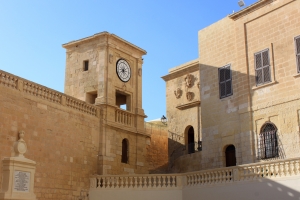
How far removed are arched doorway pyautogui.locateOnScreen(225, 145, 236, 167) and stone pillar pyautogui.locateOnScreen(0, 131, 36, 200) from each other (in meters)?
8.49

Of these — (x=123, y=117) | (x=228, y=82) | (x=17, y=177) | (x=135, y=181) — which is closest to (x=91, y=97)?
(x=123, y=117)

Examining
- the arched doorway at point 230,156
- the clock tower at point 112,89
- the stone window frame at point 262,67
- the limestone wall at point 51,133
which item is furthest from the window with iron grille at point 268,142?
the limestone wall at point 51,133

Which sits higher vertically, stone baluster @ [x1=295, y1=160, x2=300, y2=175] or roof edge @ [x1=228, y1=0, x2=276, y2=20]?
roof edge @ [x1=228, y1=0, x2=276, y2=20]

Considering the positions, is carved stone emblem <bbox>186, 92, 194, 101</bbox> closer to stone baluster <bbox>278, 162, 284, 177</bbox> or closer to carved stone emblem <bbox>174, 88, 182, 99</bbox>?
carved stone emblem <bbox>174, 88, 182, 99</bbox>

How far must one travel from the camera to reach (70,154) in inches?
633

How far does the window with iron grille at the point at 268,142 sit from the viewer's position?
50.8 feet

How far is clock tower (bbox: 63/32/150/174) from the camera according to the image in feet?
59.6

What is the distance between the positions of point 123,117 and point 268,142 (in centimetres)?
629

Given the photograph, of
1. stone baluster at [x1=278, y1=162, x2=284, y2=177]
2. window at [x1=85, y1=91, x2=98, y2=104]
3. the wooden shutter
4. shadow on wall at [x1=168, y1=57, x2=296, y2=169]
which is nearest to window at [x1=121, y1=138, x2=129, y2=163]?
window at [x1=85, y1=91, x2=98, y2=104]

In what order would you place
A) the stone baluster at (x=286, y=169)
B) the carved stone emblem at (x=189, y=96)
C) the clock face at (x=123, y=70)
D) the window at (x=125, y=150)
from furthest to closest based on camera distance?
the carved stone emblem at (x=189, y=96) → the clock face at (x=123, y=70) → the window at (x=125, y=150) → the stone baluster at (x=286, y=169)

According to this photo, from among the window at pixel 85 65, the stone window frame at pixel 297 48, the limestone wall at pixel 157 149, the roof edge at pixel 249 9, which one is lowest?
the limestone wall at pixel 157 149

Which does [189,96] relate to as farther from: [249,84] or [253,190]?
[253,190]

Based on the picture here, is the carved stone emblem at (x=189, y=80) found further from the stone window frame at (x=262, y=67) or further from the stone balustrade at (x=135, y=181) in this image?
the stone balustrade at (x=135, y=181)

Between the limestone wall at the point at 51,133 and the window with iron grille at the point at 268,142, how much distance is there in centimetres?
613
